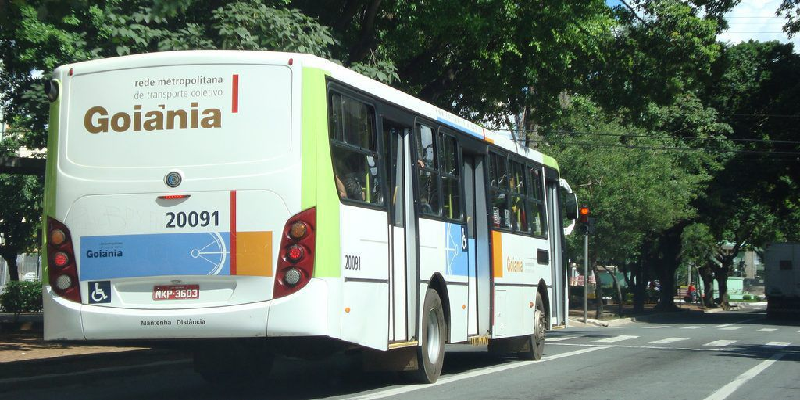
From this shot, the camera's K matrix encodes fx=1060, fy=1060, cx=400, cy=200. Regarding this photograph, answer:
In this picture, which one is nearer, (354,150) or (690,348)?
(354,150)

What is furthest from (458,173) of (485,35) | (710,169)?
(710,169)

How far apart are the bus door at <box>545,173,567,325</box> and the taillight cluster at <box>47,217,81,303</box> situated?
1009 centimetres

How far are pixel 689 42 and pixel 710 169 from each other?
82.4ft

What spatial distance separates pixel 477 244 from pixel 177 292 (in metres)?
5.54

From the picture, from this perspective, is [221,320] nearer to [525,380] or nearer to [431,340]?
[431,340]

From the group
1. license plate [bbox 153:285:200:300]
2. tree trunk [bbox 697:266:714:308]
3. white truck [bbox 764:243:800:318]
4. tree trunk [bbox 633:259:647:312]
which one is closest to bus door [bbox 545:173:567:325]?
license plate [bbox 153:285:200:300]

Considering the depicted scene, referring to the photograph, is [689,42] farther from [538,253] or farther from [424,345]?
[424,345]

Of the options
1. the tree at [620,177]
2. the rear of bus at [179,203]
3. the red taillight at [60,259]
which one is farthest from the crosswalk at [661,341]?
the red taillight at [60,259]

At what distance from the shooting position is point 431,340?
12.3 meters

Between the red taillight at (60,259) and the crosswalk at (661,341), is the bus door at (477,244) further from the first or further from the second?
the crosswalk at (661,341)

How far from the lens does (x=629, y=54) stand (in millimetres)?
23500

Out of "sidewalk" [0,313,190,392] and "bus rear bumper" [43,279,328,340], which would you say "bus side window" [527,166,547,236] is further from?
"bus rear bumper" [43,279,328,340]

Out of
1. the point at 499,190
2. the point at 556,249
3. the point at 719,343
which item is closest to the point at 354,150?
the point at 499,190

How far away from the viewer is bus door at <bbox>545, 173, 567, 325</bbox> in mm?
18250
